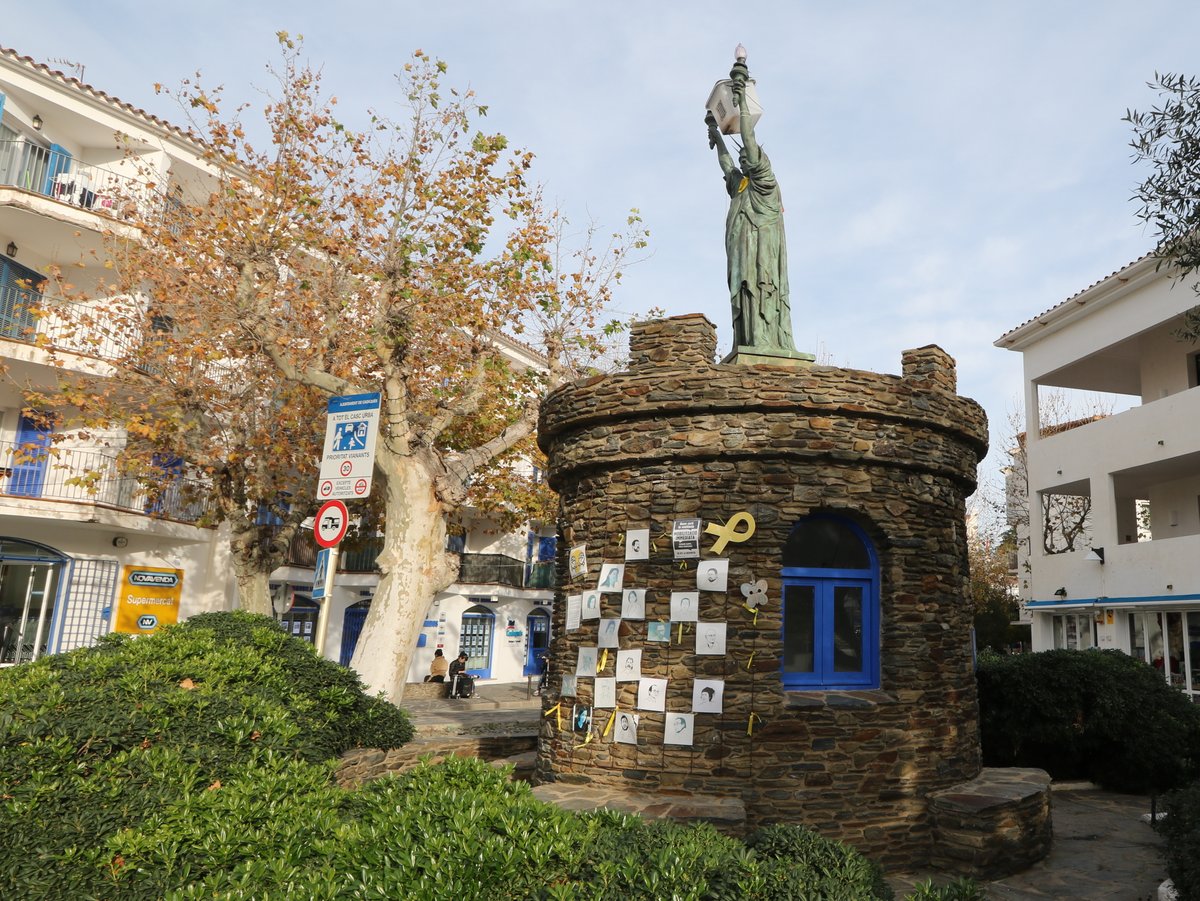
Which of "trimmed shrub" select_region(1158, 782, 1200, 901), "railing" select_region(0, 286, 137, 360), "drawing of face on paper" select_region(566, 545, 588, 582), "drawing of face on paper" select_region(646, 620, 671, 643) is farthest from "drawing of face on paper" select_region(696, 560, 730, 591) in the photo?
"railing" select_region(0, 286, 137, 360)

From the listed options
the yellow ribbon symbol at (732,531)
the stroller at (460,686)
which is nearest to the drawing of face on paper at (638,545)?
the yellow ribbon symbol at (732,531)

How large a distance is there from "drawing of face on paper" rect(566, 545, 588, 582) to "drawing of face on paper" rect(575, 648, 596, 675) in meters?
0.79

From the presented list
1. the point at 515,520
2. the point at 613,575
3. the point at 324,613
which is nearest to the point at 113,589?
the point at 515,520

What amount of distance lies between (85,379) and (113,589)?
4.70 metres

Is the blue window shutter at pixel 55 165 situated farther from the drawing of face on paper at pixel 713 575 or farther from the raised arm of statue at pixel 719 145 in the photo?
the drawing of face on paper at pixel 713 575

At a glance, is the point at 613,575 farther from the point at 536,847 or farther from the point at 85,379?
the point at 85,379

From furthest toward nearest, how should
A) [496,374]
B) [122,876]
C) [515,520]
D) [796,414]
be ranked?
[515,520] < [496,374] < [796,414] < [122,876]

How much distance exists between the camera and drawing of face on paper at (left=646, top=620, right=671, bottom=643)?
818cm

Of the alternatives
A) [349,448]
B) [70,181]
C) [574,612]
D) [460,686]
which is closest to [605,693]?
[574,612]

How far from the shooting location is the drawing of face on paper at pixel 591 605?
862cm

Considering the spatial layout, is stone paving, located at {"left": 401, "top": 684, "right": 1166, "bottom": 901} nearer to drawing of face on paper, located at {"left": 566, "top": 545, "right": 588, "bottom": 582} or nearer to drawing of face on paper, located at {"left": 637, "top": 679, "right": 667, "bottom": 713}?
drawing of face on paper, located at {"left": 637, "top": 679, "right": 667, "bottom": 713}

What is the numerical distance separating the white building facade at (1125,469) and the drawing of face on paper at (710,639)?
49.9ft

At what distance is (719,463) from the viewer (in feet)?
27.5

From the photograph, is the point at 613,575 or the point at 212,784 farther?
the point at 613,575
